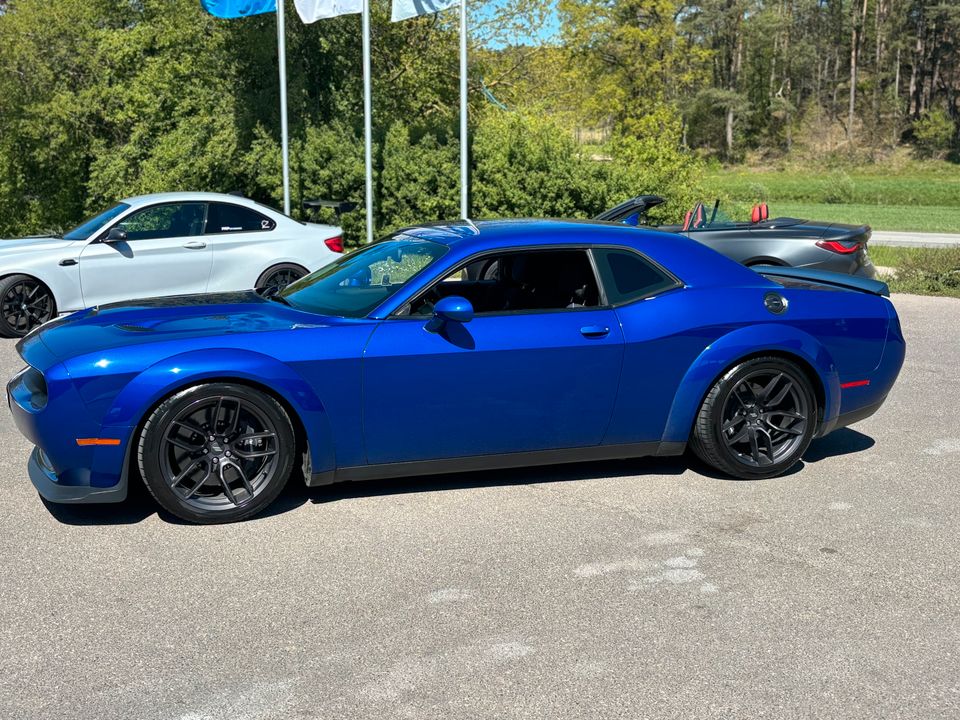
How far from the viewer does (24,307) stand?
1114cm

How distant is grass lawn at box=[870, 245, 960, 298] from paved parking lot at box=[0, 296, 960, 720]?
10001 millimetres

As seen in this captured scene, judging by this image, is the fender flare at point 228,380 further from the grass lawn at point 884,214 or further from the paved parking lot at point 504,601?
the grass lawn at point 884,214

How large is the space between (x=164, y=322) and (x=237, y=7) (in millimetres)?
13289

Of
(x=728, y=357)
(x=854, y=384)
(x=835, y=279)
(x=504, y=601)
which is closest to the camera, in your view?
(x=504, y=601)

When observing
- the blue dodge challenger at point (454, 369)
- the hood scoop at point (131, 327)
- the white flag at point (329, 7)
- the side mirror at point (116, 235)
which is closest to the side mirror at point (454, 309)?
the blue dodge challenger at point (454, 369)

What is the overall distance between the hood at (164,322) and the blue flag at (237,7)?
12.5 m

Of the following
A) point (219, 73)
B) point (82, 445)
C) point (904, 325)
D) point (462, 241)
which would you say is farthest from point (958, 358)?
point (219, 73)

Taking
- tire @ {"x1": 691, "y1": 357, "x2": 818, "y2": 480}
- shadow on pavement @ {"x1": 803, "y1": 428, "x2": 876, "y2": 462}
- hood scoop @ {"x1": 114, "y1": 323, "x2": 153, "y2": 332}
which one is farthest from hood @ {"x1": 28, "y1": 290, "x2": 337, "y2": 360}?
shadow on pavement @ {"x1": 803, "y1": 428, "x2": 876, "y2": 462}

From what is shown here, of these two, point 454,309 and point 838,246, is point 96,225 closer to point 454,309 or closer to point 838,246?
point 454,309

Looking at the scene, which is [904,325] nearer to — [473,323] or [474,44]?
[473,323]

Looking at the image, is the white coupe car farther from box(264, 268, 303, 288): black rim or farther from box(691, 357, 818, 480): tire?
box(691, 357, 818, 480): tire

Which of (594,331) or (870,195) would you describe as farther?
(870,195)

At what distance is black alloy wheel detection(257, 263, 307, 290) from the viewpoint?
11.7 meters

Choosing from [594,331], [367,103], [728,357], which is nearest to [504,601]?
[594,331]
